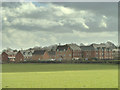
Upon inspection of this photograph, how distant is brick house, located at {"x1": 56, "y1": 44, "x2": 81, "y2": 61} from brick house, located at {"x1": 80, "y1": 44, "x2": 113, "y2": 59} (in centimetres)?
533

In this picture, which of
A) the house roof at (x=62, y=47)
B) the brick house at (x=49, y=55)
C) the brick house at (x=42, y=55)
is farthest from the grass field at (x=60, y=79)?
the brick house at (x=49, y=55)

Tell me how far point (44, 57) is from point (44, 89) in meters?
149

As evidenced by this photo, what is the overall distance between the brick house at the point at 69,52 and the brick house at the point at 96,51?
17.5ft

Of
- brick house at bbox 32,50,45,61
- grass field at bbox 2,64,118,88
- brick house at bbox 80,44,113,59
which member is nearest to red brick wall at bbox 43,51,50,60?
brick house at bbox 32,50,45,61

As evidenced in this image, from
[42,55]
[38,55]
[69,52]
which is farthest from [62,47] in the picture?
[38,55]

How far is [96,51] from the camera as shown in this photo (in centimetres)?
16638

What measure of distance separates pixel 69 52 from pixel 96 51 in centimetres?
1975

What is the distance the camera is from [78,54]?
165750mm

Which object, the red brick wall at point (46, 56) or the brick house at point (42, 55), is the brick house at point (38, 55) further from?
the red brick wall at point (46, 56)

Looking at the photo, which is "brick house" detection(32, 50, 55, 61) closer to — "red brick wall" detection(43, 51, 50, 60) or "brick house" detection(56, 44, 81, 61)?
"red brick wall" detection(43, 51, 50, 60)

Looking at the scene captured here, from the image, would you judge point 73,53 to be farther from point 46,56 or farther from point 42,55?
point 42,55

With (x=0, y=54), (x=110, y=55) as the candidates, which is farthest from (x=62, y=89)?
(x=0, y=54)

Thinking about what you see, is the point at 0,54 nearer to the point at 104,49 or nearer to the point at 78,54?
the point at 78,54

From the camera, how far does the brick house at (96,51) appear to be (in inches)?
6535
